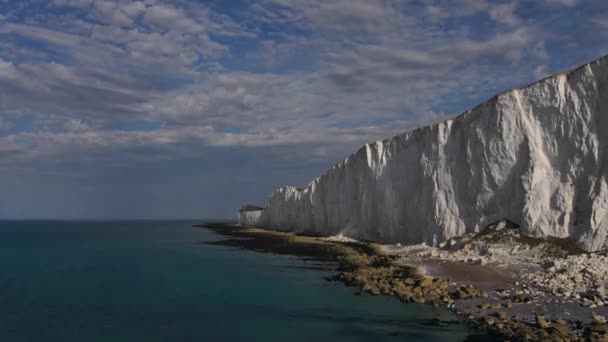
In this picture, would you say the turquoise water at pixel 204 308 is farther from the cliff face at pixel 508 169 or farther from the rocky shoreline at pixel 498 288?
the cliff face at pixel 508 169

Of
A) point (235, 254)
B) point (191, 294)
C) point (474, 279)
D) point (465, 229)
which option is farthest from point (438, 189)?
point (191, 294)

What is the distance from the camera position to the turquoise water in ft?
52.5

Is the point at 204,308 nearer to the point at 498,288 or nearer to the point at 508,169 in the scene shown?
the point at 498,288

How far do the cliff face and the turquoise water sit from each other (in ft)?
38.6

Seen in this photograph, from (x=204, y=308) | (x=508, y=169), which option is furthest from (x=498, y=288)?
(x=508, y=169)

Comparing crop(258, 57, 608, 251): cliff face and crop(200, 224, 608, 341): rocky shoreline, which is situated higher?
crop(258, 57, 608, 251): cliff face

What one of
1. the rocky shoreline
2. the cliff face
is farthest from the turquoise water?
the cliff face

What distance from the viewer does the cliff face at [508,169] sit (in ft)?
87.3

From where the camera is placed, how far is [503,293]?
18.9 m

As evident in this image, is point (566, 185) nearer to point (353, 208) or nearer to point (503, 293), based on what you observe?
point (503, 293)

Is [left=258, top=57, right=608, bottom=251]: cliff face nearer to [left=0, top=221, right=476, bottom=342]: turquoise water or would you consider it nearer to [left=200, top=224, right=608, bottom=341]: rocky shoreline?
[left=200, top=224, right=608, bottom=341]: rocky shoreline

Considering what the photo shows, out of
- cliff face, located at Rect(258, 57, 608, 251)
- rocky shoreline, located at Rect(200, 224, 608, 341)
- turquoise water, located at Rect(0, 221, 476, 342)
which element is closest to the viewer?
rocky shoreline, located at Rect(200, 224, 608, 341)

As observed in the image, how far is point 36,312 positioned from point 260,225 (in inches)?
3157

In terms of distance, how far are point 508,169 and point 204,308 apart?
865 inches
